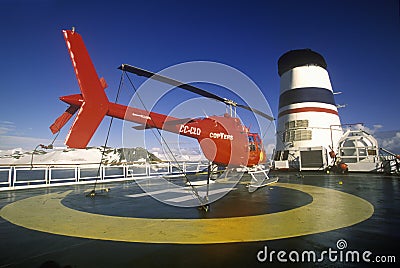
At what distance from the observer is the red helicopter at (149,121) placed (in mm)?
7246

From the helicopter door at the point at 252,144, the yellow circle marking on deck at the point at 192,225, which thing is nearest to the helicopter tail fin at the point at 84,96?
the yellow circle marking on deck at the point at 192,225

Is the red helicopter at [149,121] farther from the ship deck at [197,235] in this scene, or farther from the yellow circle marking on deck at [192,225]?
the ship deck at [197,235]

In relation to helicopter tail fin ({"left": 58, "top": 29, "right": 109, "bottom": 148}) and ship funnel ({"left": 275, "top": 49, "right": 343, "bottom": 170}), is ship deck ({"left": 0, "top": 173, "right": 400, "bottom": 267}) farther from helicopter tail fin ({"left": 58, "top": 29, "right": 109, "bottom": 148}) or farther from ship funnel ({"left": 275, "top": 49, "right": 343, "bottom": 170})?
ship funnel ({"left": 275, "top": 49, "right": 343, "bottom": 170})

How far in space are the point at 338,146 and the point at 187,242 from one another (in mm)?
25686

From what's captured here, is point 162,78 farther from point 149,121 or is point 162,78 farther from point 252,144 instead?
point 252,144

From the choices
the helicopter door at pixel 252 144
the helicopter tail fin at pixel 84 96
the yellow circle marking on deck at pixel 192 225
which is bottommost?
the yellow circle marking on deck at pixel 192 225

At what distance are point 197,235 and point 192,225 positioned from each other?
78 centimetres

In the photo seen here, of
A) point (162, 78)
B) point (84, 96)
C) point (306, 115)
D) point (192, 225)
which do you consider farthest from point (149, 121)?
point (306, 115)

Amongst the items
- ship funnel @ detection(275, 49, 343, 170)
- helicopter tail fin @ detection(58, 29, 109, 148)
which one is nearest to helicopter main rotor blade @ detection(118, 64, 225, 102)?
helicopter tail fin @ detection(58, 29, 109, 148)

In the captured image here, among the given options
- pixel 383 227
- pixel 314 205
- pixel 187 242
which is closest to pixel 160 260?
pixel 187 242

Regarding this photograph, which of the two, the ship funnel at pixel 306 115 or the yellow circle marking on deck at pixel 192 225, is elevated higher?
the ship funnel at pixel 306 115

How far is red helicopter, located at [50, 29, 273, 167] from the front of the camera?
725 cm

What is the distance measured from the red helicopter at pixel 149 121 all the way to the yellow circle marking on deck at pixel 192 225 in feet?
7.15

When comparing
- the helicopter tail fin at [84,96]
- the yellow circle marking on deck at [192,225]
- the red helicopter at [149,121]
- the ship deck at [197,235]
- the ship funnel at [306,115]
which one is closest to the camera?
the ship deck at [197,235]
